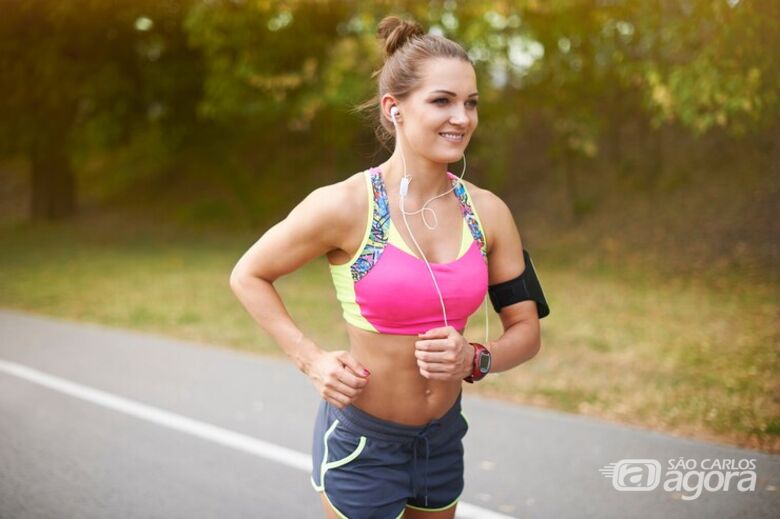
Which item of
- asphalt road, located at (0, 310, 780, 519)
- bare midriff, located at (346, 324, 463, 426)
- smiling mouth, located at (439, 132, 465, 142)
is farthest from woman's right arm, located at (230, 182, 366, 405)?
asphalt road, located at (0, 310, 780, 519)

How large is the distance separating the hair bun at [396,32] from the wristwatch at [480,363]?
1028 mm

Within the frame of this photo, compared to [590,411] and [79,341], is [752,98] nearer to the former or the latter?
[590,411]

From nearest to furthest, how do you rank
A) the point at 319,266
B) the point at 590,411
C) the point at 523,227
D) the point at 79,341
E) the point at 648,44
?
1. the point at 590,411
2. the point at 79,341
3. the point at 648,44
4. the point at 319,266
5. the point at 523,227

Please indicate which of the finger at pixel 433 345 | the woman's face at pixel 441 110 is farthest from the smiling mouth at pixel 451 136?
the finger at pixel 433 345

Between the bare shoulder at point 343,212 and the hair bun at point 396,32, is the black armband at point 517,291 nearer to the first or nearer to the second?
the bare shoulder at point 343,212

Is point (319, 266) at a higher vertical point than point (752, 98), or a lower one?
lower

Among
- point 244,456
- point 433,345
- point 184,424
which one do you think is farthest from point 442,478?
point 184,424

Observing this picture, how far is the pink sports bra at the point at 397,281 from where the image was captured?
98.7 inches

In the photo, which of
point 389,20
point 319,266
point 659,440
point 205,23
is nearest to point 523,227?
point 319,266

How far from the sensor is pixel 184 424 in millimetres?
6250

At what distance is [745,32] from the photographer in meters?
9.83

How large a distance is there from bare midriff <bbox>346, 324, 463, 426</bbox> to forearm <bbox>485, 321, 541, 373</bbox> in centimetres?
20

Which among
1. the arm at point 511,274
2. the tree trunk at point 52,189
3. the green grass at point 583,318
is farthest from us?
the tree trunk at point 52,189

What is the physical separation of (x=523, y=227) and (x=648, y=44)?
20.6ft
